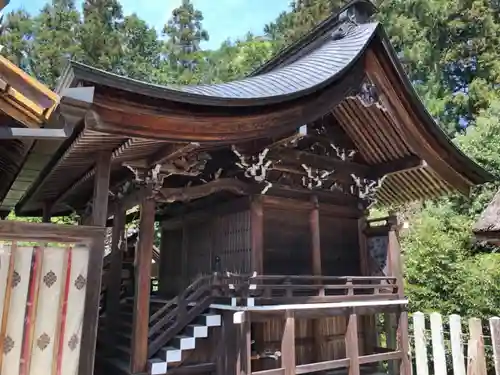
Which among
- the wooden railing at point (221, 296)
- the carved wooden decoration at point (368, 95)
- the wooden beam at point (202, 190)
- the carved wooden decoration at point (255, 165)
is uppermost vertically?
the carved wooden decoration at point (368, 95)

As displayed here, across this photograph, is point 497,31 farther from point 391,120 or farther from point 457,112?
point 391,120

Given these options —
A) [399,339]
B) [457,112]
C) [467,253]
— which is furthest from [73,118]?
[457,112]

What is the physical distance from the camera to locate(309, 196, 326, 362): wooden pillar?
7.40 metres

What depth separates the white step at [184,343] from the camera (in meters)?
5.57

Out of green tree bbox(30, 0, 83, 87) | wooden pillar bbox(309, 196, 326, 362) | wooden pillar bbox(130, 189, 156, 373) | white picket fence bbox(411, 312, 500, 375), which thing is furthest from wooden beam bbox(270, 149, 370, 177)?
green tree bbox(30, 0, 83, 87)

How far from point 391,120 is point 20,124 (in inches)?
232

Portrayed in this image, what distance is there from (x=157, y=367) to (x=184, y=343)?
0.47m

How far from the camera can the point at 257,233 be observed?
682cm

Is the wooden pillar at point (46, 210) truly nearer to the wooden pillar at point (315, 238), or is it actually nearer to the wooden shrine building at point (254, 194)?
the wooden shrine building at point (254, 194)

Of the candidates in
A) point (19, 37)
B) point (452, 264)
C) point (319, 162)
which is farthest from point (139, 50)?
point (319, 162)

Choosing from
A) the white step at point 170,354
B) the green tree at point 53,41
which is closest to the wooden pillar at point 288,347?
the white step at point 170,354

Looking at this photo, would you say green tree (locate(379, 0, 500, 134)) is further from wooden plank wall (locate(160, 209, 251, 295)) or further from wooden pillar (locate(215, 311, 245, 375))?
wooden pillar (locate(215, 311, 245, 375))

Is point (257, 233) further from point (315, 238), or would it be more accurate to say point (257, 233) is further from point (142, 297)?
point (142, 297)

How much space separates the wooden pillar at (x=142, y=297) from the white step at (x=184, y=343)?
1.61ft
